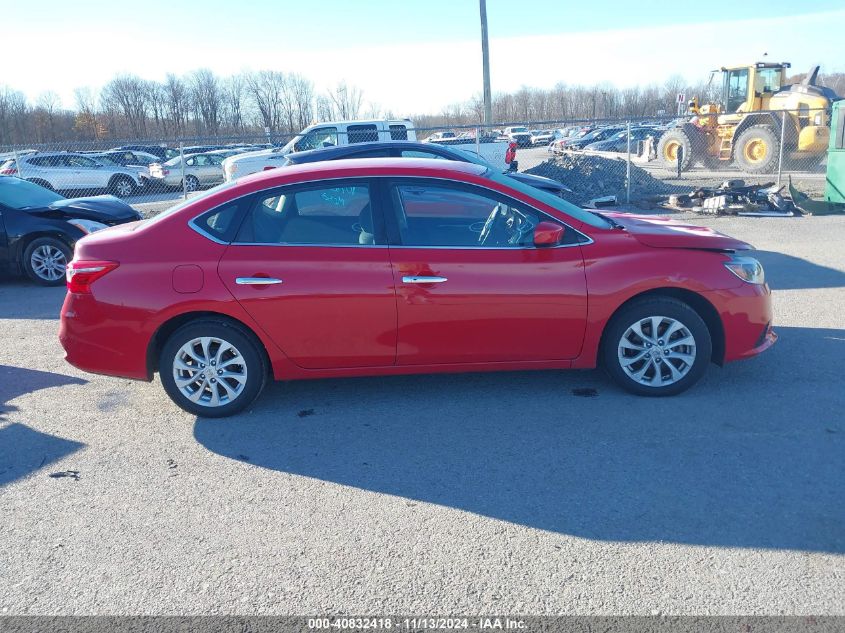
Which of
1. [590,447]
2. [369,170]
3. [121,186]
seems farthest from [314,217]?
[121,186]

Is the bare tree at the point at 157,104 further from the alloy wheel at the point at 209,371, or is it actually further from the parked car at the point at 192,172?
the alloy wheel at the point at 209,371

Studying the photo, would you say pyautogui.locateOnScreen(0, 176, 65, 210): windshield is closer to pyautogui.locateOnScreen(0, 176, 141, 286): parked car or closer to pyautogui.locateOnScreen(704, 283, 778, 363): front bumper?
pyautogui.locateOnScreen(0, 176, 141, 286): parked car

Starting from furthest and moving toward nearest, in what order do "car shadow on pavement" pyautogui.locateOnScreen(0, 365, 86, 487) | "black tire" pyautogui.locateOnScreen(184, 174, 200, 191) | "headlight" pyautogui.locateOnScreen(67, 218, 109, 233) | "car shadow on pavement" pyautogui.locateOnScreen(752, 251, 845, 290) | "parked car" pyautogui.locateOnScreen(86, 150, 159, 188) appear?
"parked car" pyautogui.locateOnScreen(86, 150, 159, 188)
"black tire" pyautogui.locateOnScreen(184, 174, 200, 191)
"headlight" pyautogui.locateOnScreen(67, 218, 109, 233)
"car shadow on pavement" pyautogui.locateOnScreen(752, 251, 845, 290)
"car shadow on pavement" pyautogui.locateOnScreen(0, 365, 86, 487)

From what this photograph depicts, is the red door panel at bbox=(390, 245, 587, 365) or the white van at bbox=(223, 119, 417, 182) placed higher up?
Result: the white van at bbox=(223, 119, 417, 182)

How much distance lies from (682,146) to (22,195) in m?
20.0

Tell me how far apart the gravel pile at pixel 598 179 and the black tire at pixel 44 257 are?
10.5 meters

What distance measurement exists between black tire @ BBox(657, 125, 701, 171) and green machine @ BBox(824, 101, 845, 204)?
9.62m

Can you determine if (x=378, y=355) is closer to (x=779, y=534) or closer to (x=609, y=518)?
(x=609, y=518)

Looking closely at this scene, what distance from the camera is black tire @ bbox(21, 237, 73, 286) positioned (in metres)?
9.80

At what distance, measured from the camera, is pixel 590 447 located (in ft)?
13.9

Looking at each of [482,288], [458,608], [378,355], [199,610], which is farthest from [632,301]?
[199,610]

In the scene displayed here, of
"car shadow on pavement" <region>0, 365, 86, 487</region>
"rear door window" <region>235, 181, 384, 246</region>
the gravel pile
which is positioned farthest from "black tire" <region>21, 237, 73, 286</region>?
the gravel pile

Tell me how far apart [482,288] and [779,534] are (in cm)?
224

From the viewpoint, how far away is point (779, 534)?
130 inches
